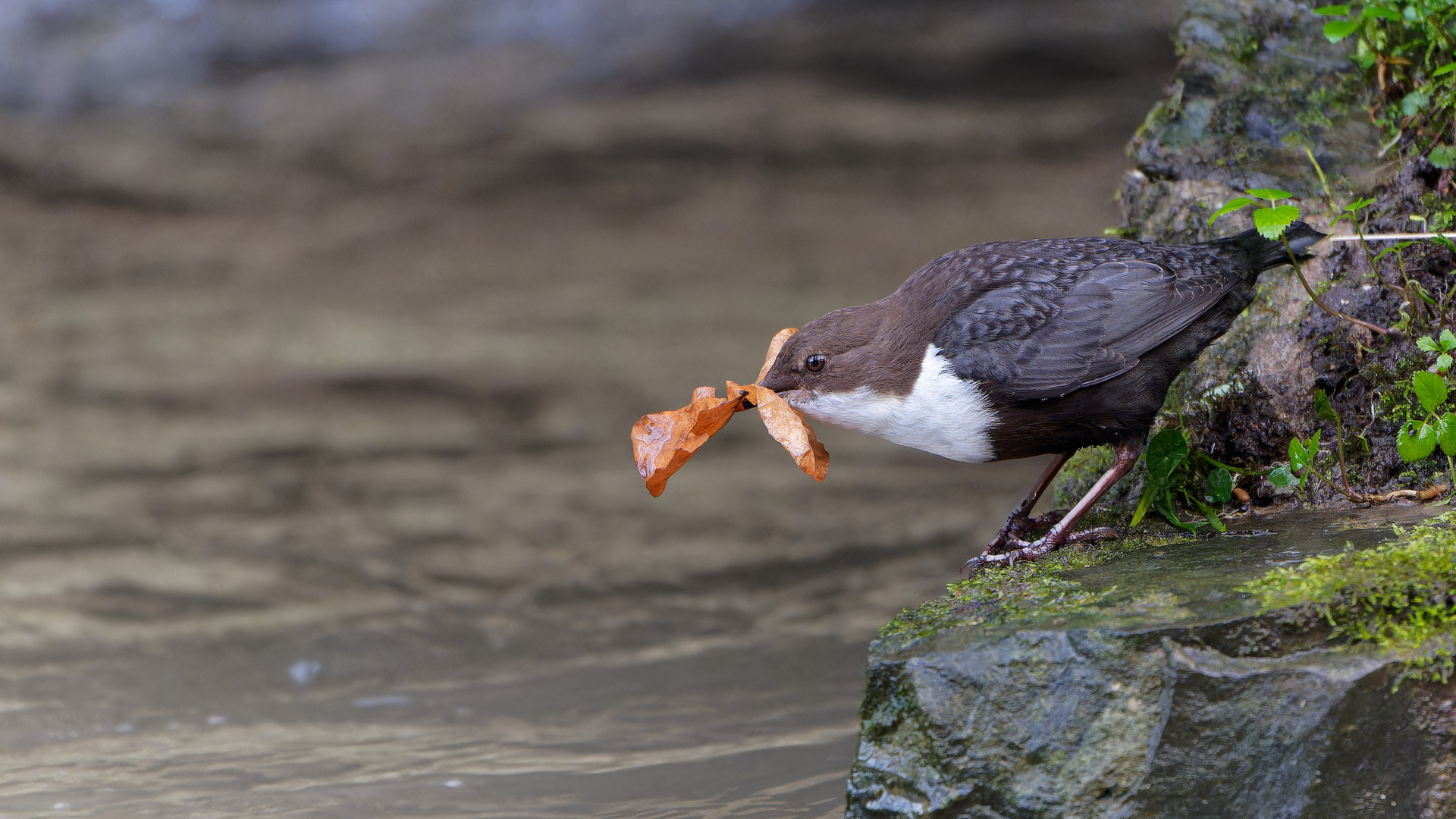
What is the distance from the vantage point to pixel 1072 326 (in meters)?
2.63

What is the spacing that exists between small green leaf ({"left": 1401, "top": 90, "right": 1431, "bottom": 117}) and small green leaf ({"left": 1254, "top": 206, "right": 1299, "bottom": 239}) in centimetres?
134

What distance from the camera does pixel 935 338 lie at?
2697 millimetres

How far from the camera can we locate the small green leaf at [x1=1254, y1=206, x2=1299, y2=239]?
92.0 inches

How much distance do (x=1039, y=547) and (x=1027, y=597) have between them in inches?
21.1

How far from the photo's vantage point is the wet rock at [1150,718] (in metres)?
1.82

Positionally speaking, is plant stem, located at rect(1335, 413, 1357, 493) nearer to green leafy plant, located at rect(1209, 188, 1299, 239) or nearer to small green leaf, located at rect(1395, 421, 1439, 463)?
small green leaf, located at rect(1395, 421, 1439, 463)

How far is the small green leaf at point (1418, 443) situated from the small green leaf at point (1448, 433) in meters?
0.01

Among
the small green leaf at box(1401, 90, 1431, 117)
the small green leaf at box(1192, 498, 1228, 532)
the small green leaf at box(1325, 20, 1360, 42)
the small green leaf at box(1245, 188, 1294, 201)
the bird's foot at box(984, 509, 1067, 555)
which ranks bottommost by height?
the small green leaf at box(1192, 498, 1228, 532)

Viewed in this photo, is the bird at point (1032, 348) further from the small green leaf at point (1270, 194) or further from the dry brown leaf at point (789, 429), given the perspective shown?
the small green leaf at point (1270, 194)

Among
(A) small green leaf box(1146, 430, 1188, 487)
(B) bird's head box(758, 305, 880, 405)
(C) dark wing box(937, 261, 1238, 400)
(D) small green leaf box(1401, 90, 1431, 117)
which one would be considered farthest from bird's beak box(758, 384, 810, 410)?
(D) small green leaf box(1401, 90, 1431, 117)

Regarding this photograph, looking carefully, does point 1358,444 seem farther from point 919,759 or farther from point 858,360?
point 919,759

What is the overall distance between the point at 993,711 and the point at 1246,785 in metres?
0.43

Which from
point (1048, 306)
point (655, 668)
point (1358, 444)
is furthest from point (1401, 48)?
point (655, 668)

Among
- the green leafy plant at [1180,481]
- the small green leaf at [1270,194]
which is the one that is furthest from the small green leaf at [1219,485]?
the small green leaf at [1270,194]
